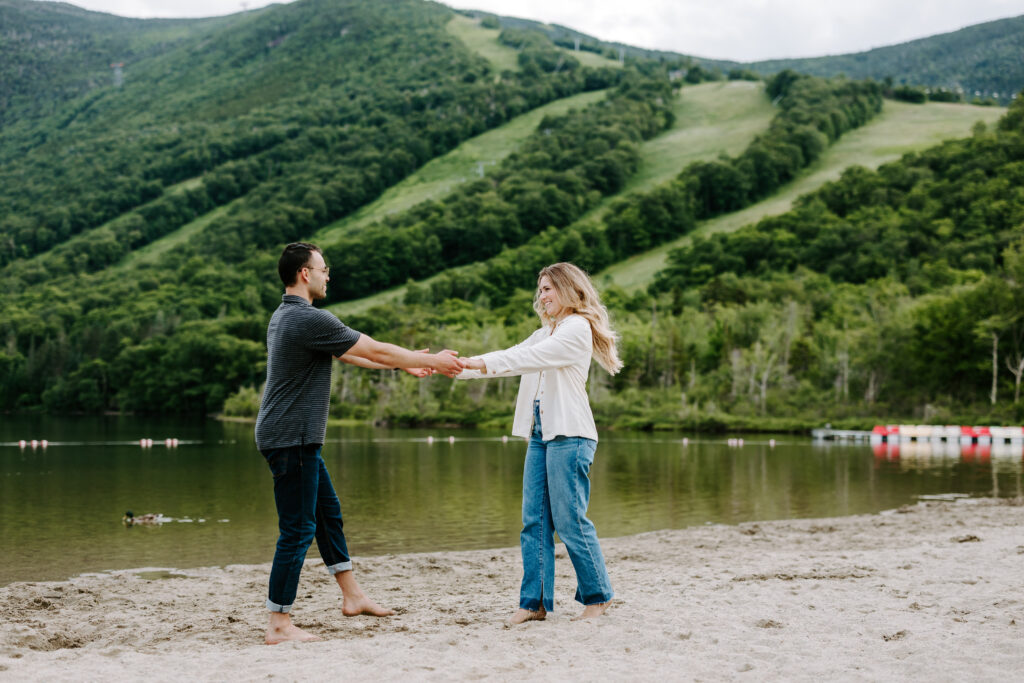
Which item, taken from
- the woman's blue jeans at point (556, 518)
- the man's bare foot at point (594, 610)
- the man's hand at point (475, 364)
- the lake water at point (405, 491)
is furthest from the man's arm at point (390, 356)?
the lake water at point (405, 491)

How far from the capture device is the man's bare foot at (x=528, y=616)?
7273 mm

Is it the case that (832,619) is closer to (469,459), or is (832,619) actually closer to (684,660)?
(684,660)

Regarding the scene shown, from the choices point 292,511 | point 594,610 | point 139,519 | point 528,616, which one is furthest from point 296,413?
point 139,519

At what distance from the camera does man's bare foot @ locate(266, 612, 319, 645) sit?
6902 millimetres

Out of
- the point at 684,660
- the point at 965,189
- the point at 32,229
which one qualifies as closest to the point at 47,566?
the point at 684,660

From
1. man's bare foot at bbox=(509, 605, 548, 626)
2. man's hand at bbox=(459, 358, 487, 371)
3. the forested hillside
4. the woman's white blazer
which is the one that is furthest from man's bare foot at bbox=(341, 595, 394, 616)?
the forested hillside

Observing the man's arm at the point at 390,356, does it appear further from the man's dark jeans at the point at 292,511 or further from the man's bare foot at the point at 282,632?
the man's bare foot at the point at 282,632

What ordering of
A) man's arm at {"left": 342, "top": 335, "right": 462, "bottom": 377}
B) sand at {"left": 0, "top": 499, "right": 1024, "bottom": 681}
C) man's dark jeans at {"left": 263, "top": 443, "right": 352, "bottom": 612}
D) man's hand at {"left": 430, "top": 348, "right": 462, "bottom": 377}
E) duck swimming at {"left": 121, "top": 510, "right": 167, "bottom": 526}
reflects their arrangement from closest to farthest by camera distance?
sand at {"left": 0, "top": 499, "right": 1024, "bottom": 681}
man's dark jeans at {"left": 263, "top": 443, "right": 352, "bottom": 612}
man's arm at {"left": 342, "top": 335, "right": 462, "bottom": 377}
man's hand at {"left": 430, "top": 348, "right": 462, "bottom": 377}
duck swimming at {"left": 121, "top": 510, "right": 167, "bottom": 526}

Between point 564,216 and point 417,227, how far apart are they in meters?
26.2

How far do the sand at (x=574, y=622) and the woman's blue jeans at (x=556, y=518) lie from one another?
0.99ft

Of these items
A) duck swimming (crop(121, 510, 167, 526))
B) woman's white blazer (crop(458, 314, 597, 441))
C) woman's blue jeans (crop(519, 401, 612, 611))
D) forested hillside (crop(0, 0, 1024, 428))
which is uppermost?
forested hillside (crop(0, 0, 1024, 428))

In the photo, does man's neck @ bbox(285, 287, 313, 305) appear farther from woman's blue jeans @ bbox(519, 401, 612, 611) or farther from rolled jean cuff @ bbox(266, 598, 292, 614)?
rolled jean cuff @ bbox(266, 598, 292, 614)

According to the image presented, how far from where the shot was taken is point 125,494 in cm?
2362

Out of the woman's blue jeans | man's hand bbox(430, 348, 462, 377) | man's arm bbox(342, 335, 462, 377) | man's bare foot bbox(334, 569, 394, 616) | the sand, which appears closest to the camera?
the sand
